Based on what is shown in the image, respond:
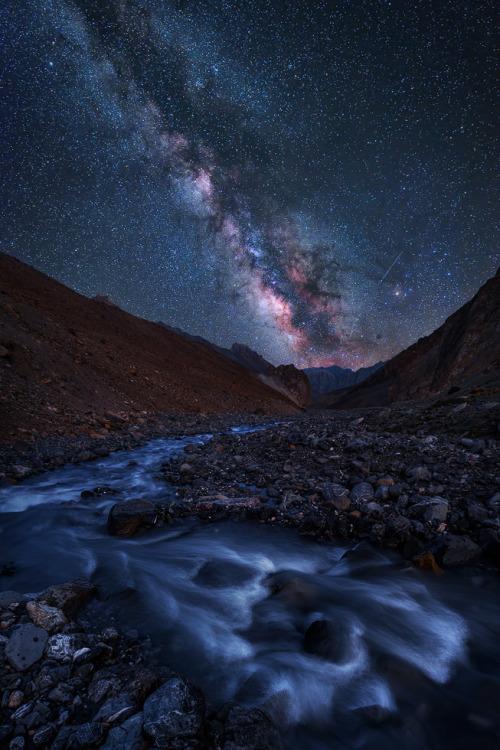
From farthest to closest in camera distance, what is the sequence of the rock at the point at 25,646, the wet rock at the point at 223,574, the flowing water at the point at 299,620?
1. the wet rock at the point at 223,574
2. the flowing water at the point at 299,620
3. the rock at the point at 25,646

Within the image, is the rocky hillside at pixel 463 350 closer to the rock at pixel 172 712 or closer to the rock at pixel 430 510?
the rock at pixel 430 510

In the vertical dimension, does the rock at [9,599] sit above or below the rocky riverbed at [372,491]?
below

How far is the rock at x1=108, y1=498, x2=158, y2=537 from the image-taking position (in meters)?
4.68

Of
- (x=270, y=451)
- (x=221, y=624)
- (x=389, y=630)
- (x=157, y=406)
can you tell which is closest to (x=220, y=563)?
(x=221, y=624)

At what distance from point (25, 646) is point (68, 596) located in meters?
0.61

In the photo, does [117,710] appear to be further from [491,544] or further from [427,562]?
[491,544]

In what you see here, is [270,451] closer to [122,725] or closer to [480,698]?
[480,698]

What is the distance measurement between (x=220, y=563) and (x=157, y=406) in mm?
18918

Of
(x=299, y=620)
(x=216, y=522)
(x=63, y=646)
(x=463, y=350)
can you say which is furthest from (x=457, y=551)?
(x=463, y=350)

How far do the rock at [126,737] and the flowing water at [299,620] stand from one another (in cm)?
63

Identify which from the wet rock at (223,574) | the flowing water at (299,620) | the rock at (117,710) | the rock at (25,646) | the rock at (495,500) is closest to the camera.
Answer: the rock at (117,710)

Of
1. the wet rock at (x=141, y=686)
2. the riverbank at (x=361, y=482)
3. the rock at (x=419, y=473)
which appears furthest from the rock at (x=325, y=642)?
the rock at (x=419, y=473)

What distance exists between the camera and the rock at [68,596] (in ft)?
8.54

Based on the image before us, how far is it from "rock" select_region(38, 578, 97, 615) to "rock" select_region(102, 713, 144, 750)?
1262 mm
